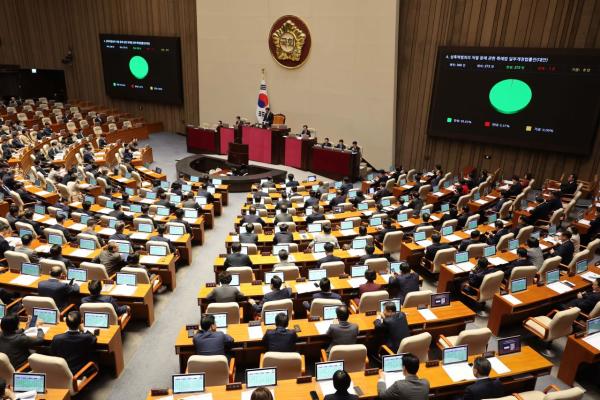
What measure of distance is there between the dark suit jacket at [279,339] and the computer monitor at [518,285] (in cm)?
379

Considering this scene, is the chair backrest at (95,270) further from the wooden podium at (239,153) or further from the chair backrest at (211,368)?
the wooden podium at (239,153)

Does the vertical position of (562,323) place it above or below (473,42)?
below

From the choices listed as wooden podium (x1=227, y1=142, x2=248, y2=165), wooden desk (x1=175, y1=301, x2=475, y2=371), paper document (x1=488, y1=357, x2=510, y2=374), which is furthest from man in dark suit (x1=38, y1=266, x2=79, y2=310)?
wooden podium (x1=227, y1=142, x2=248, y2=165)

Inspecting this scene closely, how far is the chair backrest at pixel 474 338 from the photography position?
555 cm

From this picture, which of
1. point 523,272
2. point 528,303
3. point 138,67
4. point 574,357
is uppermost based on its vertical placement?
point 138,67

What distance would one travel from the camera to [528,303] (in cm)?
682

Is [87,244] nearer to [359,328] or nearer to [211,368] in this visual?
[211,368]

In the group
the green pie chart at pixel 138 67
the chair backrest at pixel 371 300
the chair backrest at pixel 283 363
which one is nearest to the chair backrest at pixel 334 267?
the chair backrest at pixel 371 300

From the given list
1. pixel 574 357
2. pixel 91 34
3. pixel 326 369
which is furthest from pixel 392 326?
pixel 91 34

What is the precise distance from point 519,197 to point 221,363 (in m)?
10.1

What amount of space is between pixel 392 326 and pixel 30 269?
18.9 ft

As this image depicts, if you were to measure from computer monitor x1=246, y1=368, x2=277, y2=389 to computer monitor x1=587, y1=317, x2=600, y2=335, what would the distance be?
4.36 metres

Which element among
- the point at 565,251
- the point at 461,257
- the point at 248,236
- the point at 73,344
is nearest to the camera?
the point at 73,344

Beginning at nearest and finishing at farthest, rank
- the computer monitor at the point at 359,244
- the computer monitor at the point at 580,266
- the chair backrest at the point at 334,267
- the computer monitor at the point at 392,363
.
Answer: the computer monitor at the point at 392,363
the chair backrest at the point at 334,267
the computer monitor at the point at 580,266
the computer monitor at the point at 359,244
